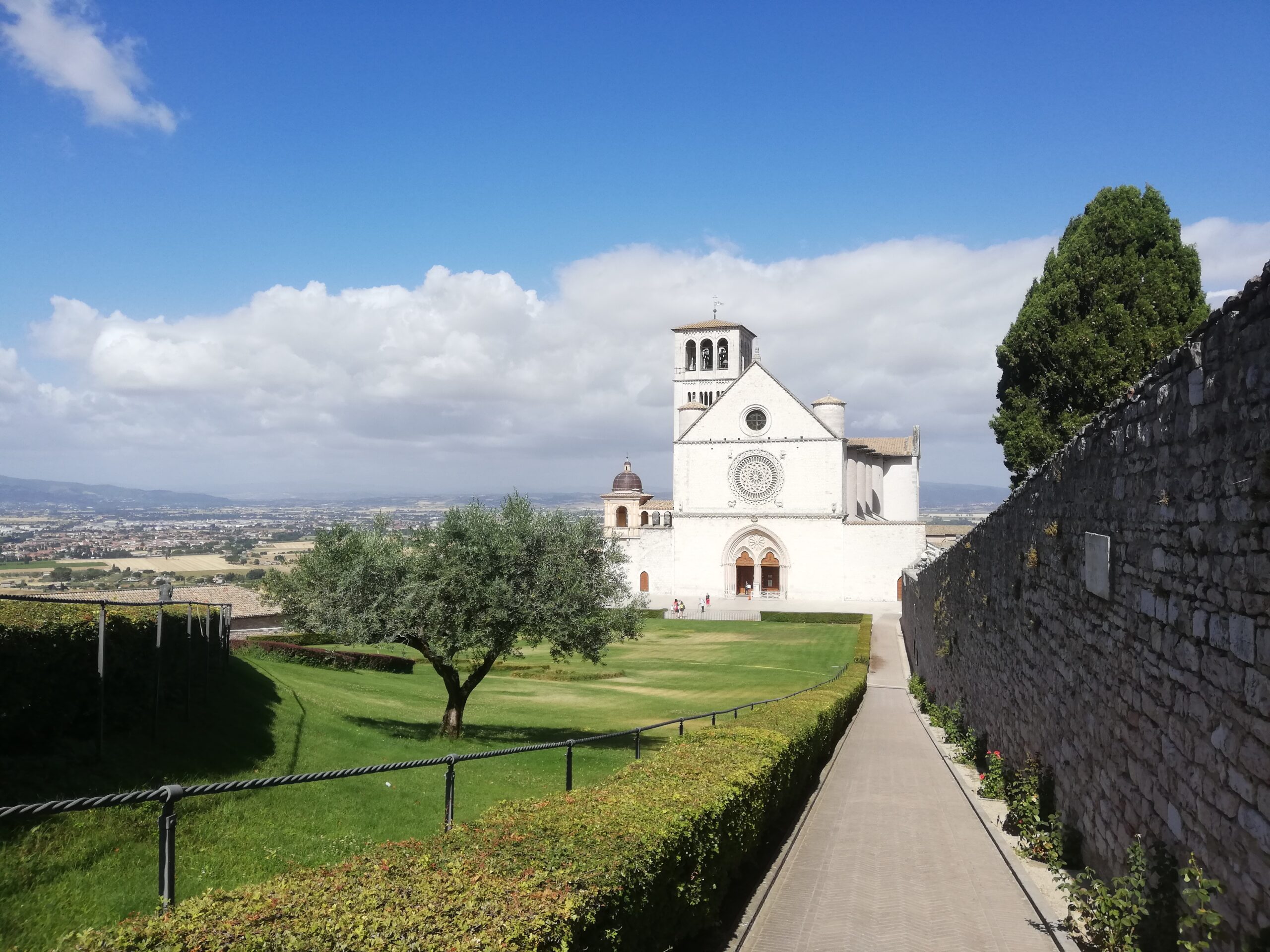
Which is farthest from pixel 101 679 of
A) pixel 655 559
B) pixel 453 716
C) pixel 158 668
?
pixel 655 559

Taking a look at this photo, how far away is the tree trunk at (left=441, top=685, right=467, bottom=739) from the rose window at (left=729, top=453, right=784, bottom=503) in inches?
1807

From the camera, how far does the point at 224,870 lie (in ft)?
23.7

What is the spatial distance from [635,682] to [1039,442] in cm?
1572

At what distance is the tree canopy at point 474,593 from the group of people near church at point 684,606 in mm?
37588

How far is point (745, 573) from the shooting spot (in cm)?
6384

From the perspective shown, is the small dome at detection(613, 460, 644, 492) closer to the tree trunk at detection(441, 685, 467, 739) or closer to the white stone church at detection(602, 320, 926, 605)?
the white stone church at detection(602, 320, 926, 605)

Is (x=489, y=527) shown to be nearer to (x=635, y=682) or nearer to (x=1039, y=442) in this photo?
(x=635, y=682)

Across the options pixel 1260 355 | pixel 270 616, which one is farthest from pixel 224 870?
pixel 270 616

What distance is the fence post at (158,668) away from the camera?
10.4m

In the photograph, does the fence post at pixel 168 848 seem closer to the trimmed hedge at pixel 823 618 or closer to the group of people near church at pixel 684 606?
the trimmed hedge at pixel 823 618

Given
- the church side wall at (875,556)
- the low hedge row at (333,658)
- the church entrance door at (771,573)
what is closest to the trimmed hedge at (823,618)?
the church side wall at (875,556)

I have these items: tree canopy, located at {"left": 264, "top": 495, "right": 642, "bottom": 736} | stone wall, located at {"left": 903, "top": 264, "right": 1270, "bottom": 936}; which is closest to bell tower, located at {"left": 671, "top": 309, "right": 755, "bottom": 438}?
tree canopy, located at {"left": 264, "top": 495, "right": 642, "bottom": 736}

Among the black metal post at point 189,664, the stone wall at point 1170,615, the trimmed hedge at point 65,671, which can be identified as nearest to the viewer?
the stone wall at point 1170,615

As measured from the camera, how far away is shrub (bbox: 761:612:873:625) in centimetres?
5328
